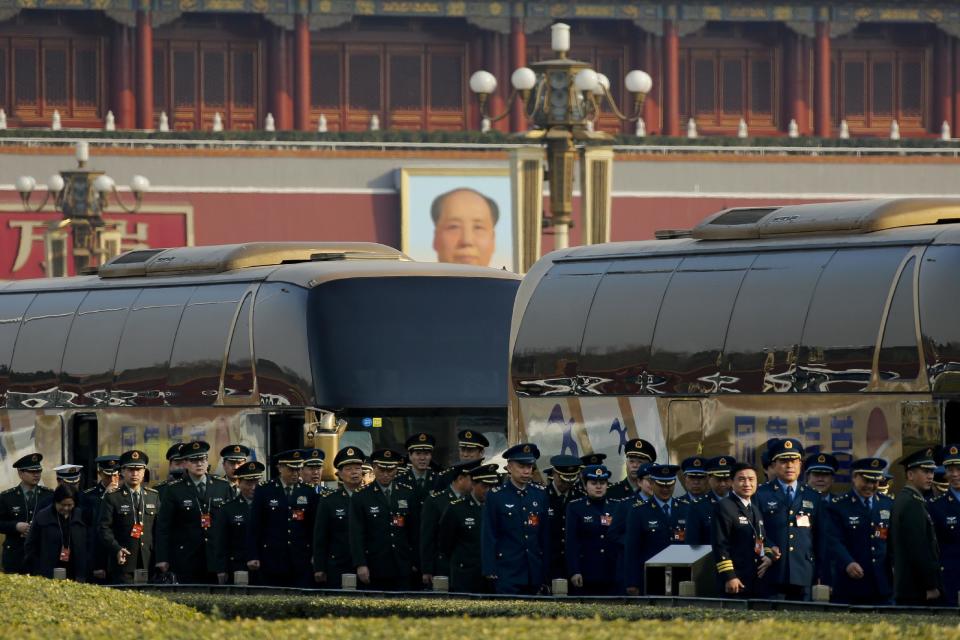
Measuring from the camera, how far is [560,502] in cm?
1348

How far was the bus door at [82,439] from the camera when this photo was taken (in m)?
18.6

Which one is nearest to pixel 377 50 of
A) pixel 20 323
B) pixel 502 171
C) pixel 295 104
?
pixel 295 104

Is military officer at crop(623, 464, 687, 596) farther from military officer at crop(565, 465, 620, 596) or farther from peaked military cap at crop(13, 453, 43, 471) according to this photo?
peaked military cap at crop(13, 453, 43, 471)

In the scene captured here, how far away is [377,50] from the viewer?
52.0 metres

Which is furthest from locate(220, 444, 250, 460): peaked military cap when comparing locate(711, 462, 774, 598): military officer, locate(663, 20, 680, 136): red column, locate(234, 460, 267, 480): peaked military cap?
locate(663, 20, 680, 136): red column

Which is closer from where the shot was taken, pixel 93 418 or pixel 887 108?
pixel 93 418

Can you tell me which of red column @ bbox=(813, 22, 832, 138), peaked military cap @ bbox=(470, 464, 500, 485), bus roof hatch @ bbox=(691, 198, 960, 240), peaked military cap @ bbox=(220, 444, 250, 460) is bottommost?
peaked military cap @ bbox=(220, 444, 250, 460)

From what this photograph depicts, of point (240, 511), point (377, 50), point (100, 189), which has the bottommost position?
point (240, 511)

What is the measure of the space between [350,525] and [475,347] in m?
3.15

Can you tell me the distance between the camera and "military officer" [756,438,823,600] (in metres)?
12.5

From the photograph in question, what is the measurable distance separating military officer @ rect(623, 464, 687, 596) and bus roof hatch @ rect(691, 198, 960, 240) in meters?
1.98

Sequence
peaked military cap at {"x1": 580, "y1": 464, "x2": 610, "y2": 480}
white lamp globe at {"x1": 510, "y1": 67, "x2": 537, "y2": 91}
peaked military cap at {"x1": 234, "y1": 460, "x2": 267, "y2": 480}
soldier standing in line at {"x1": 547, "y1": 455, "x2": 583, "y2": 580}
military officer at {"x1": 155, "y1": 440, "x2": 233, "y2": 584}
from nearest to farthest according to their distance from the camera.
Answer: peaked military cap at {"x1": 580, "y1": 464, "x2": 610, "y2": 480}, soldier standing in line at {"x1": 547, "y1": 455, "x2": 583, "y2": 580}, peaked military cap at {"x1": 234, "y1": 460, "x2": 267, "y2": 480}, military officer at {"x1": 155, "y1": 440, "x2": 233, "y2": 584}, white lamp globe at {"x1": 510, "y1": 67, "x2": 537, "y2": 91}

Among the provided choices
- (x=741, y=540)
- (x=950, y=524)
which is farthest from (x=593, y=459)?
(x=950, y=524)

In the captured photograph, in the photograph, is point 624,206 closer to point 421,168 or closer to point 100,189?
point 421,168
